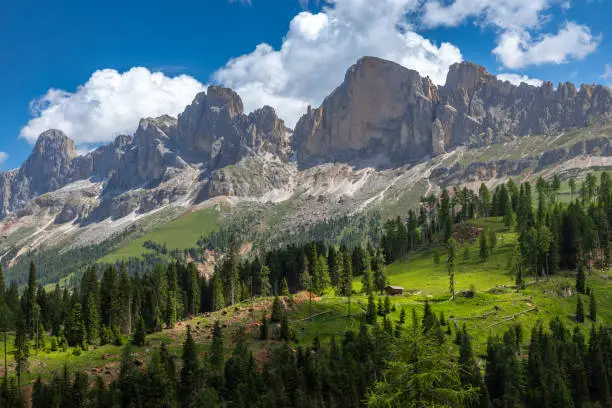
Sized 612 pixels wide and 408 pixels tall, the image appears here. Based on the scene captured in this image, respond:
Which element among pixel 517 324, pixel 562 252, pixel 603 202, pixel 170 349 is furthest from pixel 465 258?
pixel 170 349

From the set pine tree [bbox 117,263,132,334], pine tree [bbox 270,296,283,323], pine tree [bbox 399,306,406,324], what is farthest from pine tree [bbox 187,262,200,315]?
pine tree [bbox 399,306,406,324]

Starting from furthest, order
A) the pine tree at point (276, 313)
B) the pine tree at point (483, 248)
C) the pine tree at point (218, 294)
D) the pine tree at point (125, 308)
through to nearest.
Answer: the pine tree at point (483, 248)
the pine tree at point (218, 294)
the pine tree at point (125, 308)
the pine tree at point (276, 313)

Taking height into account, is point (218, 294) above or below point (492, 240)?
below

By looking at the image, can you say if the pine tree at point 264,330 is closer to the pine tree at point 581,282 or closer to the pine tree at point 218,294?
the pine tree at point 218,294

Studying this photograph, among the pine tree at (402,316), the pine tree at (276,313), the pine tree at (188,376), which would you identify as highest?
the pine tree at (276,313)

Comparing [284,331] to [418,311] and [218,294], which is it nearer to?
[418,311]

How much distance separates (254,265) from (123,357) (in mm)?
93195

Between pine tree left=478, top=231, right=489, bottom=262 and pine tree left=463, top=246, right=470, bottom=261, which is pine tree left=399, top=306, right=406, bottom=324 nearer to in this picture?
pine tree left=478, top=231, right=489, bottom=262

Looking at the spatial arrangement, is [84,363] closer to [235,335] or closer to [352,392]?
[235,335]

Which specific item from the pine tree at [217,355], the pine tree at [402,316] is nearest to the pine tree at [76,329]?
the pine tree at [217,355]

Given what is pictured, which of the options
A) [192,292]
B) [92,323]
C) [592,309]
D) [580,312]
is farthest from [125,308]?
[592,309]

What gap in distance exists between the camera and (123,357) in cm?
9062

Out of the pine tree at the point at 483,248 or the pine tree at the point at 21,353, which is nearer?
the pine tree at the point at 21,353

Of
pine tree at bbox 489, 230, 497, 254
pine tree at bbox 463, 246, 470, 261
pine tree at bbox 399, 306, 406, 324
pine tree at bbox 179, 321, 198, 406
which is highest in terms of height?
pine tree at bbox 489, 230, 497, 254
